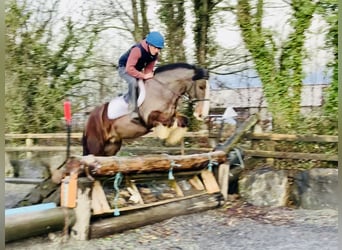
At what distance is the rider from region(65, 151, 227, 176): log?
0.27 m

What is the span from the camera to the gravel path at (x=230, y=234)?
249cm

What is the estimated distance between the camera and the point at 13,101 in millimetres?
2686

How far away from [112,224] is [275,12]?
1.70 meters

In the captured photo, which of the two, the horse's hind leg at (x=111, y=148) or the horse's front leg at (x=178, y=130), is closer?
the horse's hind leg at (x=111, y=148)

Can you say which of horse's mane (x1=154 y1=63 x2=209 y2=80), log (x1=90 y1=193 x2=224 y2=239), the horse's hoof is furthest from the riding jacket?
log (x1=90 y1=193 x2=224 y2=239)

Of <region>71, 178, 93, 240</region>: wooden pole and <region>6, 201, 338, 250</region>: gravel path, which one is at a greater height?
<region>71, 178, 93, 240</region>: wooden pole

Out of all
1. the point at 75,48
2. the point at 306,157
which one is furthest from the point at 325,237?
the point at 75,48

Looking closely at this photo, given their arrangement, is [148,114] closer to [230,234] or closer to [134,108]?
[134,108]

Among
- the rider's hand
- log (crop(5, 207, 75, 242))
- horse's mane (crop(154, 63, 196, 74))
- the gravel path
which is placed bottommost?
the gravel path

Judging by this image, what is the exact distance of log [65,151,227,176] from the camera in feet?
8.20

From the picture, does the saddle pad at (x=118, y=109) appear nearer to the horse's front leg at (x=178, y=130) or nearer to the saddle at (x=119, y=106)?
the saddle at (x=119, y=106)

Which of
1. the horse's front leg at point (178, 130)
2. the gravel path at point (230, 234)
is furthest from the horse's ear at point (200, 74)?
the gravel path at point (230, 234)

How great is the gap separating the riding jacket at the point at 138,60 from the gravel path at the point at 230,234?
91 centimetres

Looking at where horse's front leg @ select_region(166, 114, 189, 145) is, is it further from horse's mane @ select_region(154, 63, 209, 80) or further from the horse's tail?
the horse's tail
